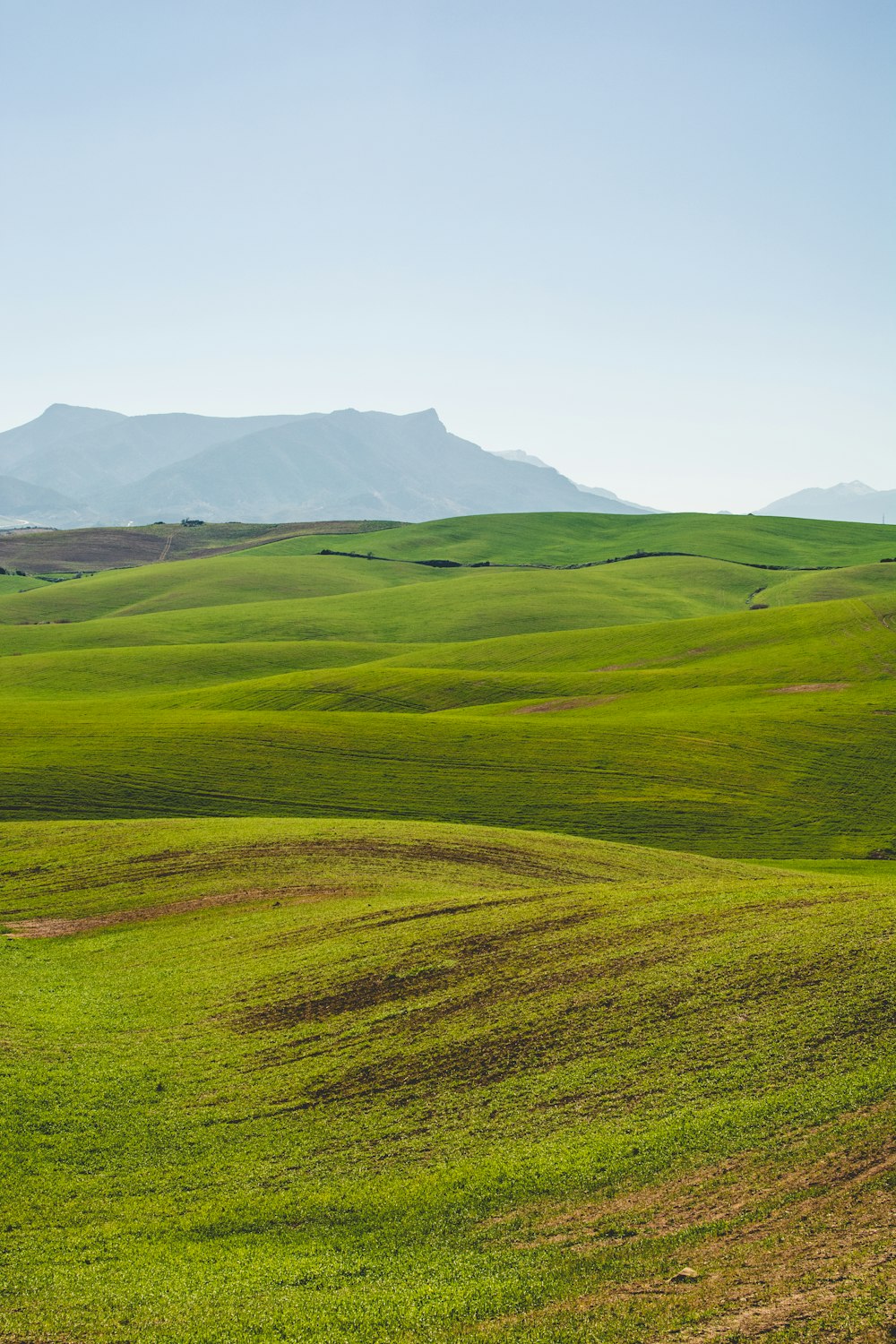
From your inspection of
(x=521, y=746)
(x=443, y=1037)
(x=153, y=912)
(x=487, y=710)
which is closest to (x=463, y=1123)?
(x=443, y=1037)

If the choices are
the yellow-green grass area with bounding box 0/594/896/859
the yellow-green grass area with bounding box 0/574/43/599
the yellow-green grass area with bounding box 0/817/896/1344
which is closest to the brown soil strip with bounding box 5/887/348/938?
the yellow-green grass area with bounding box 0/817/896/1344

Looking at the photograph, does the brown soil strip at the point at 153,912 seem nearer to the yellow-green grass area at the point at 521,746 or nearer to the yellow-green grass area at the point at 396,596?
the yellow-green grass area at the point at 521,746

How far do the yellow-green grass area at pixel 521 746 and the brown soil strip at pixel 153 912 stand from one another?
13783mm

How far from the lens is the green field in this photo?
49.2ft

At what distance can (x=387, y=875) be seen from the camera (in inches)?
Answer: 1507

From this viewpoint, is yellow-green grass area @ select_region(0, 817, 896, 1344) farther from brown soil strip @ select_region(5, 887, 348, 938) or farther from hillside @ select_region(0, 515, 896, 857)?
hillside @ select_region(0, 515, 896, 857)

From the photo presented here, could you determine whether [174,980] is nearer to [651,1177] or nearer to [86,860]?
[86,860]

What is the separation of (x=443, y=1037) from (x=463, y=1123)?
3.30 metres

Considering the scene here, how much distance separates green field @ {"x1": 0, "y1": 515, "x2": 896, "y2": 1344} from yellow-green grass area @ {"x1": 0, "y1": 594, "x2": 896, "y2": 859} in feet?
1.16

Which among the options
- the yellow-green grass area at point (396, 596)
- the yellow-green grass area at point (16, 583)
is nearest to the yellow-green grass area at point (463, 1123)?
the yellow-green grass area at point (396, 596)

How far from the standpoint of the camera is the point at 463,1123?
63.5 feet

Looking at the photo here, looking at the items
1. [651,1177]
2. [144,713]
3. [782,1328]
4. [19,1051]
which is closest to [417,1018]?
[651,1177]

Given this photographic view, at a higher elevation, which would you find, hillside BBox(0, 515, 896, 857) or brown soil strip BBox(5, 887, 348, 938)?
hillside BBox(0, 515, 896, 857)

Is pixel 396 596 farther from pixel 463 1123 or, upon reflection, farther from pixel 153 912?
pixel 463 1123
